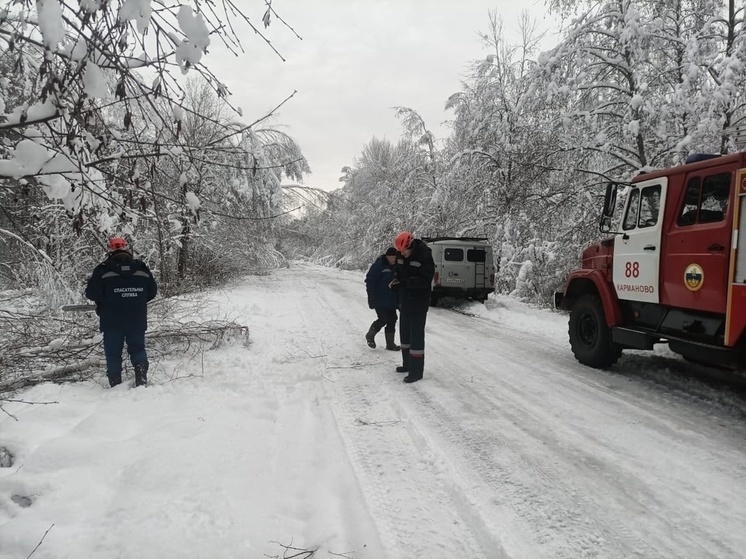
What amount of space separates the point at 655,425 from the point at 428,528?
281 cm

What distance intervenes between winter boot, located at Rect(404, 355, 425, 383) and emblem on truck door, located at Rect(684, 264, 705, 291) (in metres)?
3.03

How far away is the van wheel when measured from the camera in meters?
6.32

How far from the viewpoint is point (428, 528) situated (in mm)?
2744

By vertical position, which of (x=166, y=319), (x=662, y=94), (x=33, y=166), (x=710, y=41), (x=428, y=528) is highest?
(x=710, y=41)

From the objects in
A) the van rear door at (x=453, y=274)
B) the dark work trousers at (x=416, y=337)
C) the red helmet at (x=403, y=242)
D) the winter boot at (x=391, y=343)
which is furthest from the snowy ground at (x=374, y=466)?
the van rear door at (x=453, y=274)

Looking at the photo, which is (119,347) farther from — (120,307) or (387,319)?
(387,319)

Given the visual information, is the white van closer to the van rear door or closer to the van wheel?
the van rear door

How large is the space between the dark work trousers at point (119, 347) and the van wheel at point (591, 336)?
5.84 metres

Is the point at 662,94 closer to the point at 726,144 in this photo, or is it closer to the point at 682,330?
the point at 726,144

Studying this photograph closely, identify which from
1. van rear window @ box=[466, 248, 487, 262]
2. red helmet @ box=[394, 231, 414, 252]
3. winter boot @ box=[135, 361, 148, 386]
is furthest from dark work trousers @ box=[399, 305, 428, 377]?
van rear window @ box=[466, 248, 487, 262]

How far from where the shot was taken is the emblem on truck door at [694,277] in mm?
4789

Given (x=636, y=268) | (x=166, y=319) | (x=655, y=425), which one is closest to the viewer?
(x=655, y=425)

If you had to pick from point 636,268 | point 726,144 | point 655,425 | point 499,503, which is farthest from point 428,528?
point 726,144

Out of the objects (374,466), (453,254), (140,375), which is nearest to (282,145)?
(453,254)
